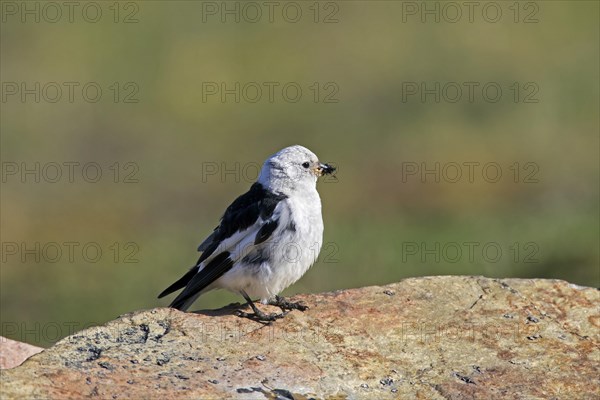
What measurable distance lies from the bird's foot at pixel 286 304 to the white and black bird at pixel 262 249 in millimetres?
17

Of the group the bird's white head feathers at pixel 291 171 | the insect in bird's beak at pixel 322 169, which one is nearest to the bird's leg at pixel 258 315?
the bird's white head feathers at pixel 291 171

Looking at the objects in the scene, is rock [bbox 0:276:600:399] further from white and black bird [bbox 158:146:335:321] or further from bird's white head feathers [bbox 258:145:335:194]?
bird's white head feathers [bbox 258:145:335:194]

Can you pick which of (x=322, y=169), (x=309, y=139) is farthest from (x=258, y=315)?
(x=309, y=139)

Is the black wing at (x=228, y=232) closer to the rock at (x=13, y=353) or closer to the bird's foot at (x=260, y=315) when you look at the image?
the bird's foot at (x=260, y=315)

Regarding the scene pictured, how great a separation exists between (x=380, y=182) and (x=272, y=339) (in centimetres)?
1370

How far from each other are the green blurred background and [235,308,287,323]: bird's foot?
5290 mm

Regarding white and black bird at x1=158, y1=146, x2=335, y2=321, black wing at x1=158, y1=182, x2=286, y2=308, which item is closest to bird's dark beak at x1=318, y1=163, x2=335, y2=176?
white and black bird at x1=158, y1=146, x2=335, y2=321

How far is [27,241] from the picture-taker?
1869 cm

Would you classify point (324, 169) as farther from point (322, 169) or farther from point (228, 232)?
Answer: point (228, 232)

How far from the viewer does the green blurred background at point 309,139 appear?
50.0 ft

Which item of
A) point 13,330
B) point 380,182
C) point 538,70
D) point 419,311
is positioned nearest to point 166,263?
point 13,330

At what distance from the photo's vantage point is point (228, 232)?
8.40 metres

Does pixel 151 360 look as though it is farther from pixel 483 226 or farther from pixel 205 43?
pixel 205 43

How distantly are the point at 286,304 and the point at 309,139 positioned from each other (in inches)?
569
